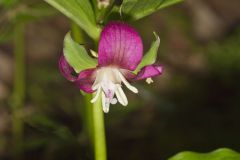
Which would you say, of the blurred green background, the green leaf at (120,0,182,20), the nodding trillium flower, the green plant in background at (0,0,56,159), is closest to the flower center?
the nodding trillium flower

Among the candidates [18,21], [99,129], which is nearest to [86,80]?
[99,129]

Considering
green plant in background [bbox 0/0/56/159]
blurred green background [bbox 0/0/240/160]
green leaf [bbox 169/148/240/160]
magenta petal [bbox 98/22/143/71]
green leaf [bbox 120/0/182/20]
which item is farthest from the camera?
blurred green background [bbox 0/0/240/160]

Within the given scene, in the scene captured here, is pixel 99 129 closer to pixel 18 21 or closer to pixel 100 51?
pixel 100 51

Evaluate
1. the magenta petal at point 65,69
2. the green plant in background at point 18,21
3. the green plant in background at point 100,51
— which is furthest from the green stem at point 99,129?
the green plant in background at point 18,21

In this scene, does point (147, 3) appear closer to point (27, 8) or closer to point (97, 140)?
point (97, 140)

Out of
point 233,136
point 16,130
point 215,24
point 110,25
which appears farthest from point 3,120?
point 110,25

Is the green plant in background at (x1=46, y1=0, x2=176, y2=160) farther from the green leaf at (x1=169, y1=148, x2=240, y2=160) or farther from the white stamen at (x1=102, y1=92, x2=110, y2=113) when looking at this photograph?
the green leaf at (x1=169, y1=148, x2=240, y2=160)
